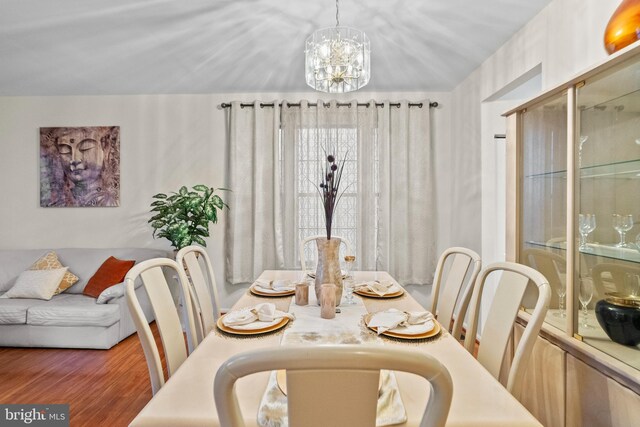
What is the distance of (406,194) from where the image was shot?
150 inches

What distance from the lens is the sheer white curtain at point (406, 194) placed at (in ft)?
12.5

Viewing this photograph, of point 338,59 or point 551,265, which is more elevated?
point 338,59

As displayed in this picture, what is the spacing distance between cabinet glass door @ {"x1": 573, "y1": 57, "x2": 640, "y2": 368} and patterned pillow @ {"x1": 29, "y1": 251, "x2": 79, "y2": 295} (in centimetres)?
399

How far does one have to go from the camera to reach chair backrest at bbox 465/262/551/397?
1107 mm

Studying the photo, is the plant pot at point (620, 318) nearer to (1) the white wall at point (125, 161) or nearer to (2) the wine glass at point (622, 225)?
(2) the wine glass at point (622, 225)

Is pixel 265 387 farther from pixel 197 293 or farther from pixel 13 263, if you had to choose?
pixel 13 263

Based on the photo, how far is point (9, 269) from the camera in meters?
3.69

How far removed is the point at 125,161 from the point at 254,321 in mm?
3358

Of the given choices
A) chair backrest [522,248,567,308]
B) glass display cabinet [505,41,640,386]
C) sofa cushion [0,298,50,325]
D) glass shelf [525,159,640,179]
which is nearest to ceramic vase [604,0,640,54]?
glass display cabinet [505,41,640,386]

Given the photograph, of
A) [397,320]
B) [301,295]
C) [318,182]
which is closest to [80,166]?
[318,182]

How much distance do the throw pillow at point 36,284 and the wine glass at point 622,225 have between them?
4.07 meters

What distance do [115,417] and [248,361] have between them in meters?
2.08

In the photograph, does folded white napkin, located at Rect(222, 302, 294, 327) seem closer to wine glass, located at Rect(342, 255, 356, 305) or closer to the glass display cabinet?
wine glass, located at Rect(342, 255, 356, 305)

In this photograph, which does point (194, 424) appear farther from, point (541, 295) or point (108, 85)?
point (108, 85)
